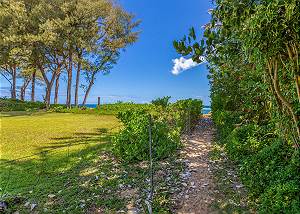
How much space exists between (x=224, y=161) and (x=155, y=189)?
2.33m

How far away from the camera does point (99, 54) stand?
94.6 ft

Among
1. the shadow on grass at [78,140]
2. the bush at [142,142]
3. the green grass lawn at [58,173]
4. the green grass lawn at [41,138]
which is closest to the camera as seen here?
the green grass lawn at [58,173]

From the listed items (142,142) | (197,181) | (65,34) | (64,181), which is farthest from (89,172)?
(65,34)

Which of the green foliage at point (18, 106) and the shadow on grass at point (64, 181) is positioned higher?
the green foliage at point (18, 106)

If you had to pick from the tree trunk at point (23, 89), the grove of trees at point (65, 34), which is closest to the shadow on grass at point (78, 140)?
the grove of trees at point (65, 34)

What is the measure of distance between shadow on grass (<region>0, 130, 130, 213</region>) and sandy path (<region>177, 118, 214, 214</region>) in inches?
46.4

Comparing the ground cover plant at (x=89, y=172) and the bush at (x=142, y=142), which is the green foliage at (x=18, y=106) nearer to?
the ground cover plant at (x=89, y=172)

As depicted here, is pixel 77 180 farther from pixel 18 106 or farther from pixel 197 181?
pixel 18 106

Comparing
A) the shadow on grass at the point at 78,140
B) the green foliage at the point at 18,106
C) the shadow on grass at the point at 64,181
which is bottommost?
the shadow on grass at the point at 64,181

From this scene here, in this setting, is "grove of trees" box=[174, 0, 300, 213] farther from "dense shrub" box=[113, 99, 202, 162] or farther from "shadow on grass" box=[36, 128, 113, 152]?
"shadow on grass" box=[36, 128, 113, 152]

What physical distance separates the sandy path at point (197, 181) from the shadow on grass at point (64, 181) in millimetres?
1177

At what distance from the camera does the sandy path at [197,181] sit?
5199mm

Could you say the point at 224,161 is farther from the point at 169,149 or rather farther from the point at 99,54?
the point at 99,54

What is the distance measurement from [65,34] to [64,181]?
72.6 ft
